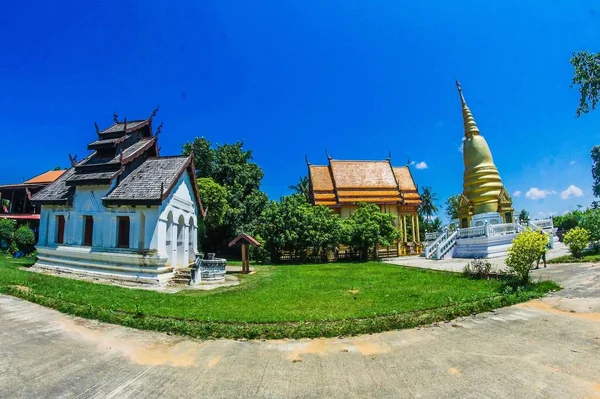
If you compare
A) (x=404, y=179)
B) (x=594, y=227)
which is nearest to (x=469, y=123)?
(x=404, y=179)

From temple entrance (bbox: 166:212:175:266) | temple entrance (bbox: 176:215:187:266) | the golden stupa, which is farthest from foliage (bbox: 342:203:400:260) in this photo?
temple entrance (bbox: 166:212:175:266)

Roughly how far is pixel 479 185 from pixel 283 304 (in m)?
21.6

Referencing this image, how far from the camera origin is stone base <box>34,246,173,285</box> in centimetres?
1380

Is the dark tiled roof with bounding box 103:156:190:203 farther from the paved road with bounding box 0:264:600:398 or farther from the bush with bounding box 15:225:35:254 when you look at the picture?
the bush with bounding box 15:225:35:254

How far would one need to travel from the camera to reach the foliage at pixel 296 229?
2309 centimetres

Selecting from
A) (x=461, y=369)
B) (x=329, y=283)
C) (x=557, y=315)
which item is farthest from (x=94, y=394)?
(x=329, y=283)

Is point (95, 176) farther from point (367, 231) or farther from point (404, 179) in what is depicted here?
point (404, 179)

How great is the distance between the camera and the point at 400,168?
37969 mm

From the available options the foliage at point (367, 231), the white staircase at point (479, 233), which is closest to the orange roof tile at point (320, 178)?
the foliage at point (367, 231)

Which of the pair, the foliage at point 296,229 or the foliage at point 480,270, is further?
the foliage at point 296,229

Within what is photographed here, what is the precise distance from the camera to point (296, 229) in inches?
909

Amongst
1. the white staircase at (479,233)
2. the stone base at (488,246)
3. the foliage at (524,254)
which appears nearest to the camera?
the foliage at (524,254)

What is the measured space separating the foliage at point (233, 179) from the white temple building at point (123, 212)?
12.4 m

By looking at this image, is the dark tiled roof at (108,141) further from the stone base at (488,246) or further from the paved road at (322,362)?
the stone base at (488,246)
